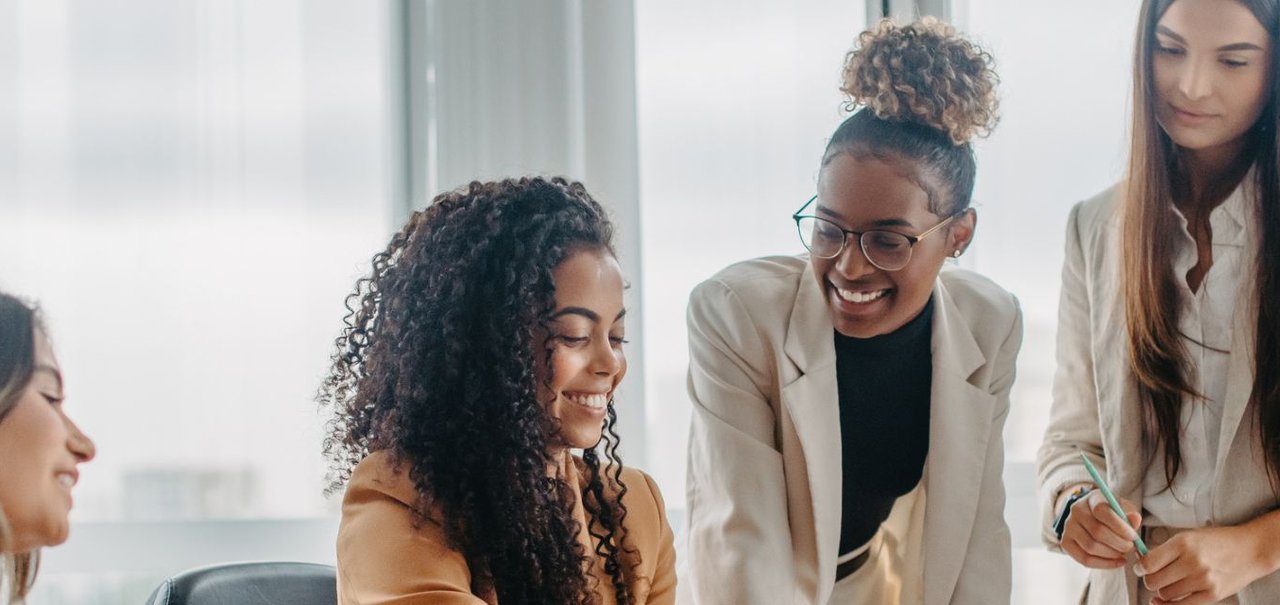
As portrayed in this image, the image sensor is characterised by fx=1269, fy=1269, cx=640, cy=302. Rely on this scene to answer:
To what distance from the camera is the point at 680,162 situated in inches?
108

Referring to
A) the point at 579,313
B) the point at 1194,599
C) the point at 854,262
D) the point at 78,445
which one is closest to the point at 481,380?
the point at 579,313

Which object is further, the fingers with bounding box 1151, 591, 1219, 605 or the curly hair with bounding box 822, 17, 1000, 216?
the curly hair with bounding box 822, 17, 1000, 216

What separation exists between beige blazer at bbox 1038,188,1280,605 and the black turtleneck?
0.23 m

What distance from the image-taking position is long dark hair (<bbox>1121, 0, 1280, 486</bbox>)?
1.71 m

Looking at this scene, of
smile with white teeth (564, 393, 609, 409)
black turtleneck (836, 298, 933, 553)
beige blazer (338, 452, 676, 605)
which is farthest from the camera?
black turtleneck (836, 298, 933, 553)

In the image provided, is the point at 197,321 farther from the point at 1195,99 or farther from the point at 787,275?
the point at 1195,99

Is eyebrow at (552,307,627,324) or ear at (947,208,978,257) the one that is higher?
ear at (947,208,978,257)

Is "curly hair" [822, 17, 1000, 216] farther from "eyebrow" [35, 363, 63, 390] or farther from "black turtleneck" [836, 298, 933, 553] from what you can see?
Result: "eyebrow" [35, 363, 63, 390]

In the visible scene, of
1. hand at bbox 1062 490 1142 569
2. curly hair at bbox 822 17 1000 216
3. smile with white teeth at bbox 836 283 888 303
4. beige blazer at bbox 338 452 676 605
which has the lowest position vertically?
hand at bbox 1062 490 1142 569

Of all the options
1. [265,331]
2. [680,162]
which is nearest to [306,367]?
[265,331]

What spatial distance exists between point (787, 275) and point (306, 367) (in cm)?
115

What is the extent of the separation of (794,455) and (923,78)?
0.55 meters

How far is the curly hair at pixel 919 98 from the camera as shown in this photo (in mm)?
1751

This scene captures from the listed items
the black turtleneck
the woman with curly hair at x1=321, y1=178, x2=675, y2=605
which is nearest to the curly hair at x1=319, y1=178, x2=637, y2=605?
the woman with curly hair at x1=321, y1=178, x2=675, y2=605
